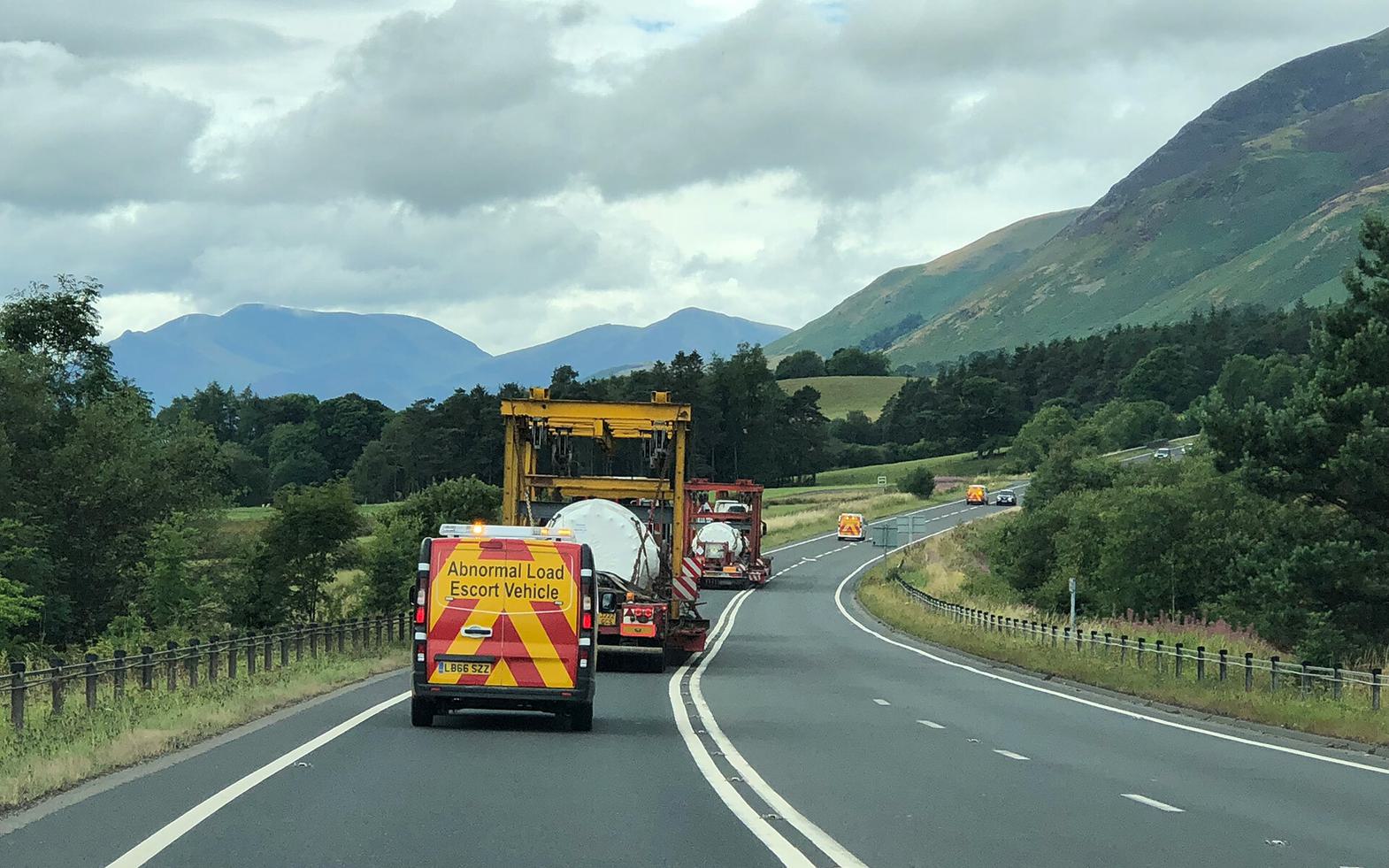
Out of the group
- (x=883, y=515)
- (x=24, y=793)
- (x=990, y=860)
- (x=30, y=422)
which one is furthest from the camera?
(x=883, y=515)

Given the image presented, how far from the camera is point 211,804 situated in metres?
12.2

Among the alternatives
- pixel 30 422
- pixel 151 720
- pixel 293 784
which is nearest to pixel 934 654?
pixel 151 720

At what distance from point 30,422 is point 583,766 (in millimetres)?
57434

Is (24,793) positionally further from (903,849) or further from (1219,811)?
(1219,811)

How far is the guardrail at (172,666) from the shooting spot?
1888 centimetres

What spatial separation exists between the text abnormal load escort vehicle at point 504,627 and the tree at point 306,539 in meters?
33.9

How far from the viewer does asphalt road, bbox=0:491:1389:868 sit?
10492 mm

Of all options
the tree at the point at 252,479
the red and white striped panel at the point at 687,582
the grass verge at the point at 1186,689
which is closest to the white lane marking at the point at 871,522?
the grass verge at the point at 1186,689

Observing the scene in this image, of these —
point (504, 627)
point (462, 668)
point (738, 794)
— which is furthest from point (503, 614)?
point (738, 794)

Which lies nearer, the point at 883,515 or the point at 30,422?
the point at 30,422

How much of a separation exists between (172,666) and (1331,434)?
1075 inches

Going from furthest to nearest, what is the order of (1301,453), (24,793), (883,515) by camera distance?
(883,515)
(1301,453)
(24,793)

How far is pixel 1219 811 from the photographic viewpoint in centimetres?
1323

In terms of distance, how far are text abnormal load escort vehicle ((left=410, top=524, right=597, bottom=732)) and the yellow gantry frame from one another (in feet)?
44.9
